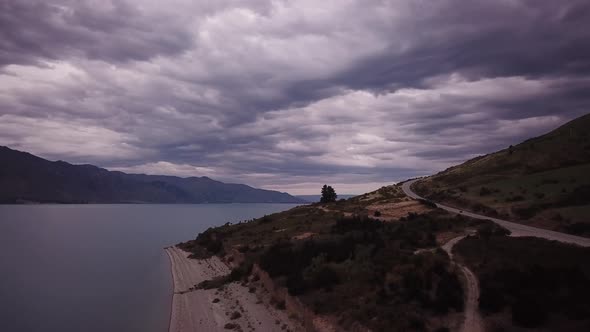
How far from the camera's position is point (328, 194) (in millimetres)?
96688

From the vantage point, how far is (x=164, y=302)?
3938cm

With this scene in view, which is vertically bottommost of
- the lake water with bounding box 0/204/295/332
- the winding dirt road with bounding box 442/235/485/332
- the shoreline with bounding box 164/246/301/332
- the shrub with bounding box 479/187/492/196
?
the lake water with bounding box 0/204/295/332

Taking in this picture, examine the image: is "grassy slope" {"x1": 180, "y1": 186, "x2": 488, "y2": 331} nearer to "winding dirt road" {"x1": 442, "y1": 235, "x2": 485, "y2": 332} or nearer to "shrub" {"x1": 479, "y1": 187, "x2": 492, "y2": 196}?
"winding dirt road" {"x1": 442, "y1": 235, "x2": 485, "y2": 332}

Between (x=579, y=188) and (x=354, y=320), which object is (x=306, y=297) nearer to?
(x=354, y=320)

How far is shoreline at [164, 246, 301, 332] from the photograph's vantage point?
27453 mm

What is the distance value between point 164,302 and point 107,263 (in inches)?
1223

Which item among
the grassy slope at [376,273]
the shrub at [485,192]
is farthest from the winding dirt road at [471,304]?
the shrub at [485,192]

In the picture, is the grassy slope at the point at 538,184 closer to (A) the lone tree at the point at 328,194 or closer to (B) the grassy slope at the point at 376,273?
(B) the grassy slope at the point at 376,273

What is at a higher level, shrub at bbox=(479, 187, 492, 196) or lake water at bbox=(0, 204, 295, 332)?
shrub at bbox=(479, 187, 492, 196)

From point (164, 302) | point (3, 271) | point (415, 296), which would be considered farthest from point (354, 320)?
point (3, 271)

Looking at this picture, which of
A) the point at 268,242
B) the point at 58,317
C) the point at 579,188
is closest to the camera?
the point at 58,317

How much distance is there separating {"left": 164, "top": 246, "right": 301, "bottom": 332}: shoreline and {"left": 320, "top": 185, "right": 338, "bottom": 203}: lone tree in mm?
51764

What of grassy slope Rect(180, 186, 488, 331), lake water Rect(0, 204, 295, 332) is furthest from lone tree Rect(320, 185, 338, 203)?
grassy slope Rect(180, 186, 488, 331)

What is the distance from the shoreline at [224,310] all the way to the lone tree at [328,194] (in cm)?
5176
